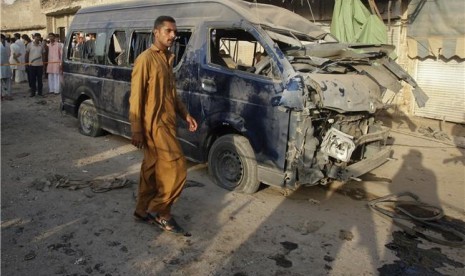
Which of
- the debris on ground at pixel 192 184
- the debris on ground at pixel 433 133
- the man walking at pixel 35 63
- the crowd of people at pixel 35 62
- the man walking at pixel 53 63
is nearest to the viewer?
the debris on ground at pixel 192 184

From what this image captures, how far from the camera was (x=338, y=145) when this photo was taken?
4266 mm

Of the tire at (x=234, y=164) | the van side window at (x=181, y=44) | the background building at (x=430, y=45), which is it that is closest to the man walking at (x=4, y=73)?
the van side window at (x=181, y=44)

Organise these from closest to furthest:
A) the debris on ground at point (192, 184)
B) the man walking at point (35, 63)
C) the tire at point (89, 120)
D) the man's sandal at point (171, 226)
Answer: the man's sandal at point (171, 226) < the debris on ground at point (192, 184) < the tire at point (89, 120) < the man walking at point (35, 63)

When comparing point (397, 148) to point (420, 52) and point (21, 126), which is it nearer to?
point (420, 52)

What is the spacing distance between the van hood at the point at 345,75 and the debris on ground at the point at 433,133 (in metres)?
4.16

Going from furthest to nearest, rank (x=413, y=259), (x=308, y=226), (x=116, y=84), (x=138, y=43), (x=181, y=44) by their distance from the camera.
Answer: (x=116, y=84) → (x=138, y=43) → (x=181, y=44) → (x=308, y=226) → (x=413, y=259)

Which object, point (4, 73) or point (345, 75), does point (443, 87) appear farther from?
point (4, 73)

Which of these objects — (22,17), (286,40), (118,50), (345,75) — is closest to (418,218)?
(345,75)

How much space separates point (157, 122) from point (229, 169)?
5.29 ft

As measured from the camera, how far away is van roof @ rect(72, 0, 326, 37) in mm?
4945

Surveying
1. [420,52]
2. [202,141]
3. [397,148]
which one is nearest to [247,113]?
[202,141]

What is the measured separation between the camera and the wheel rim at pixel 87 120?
7.39m

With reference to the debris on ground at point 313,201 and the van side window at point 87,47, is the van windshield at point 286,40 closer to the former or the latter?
the debris on ground at point 313,201

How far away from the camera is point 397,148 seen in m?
7.64
